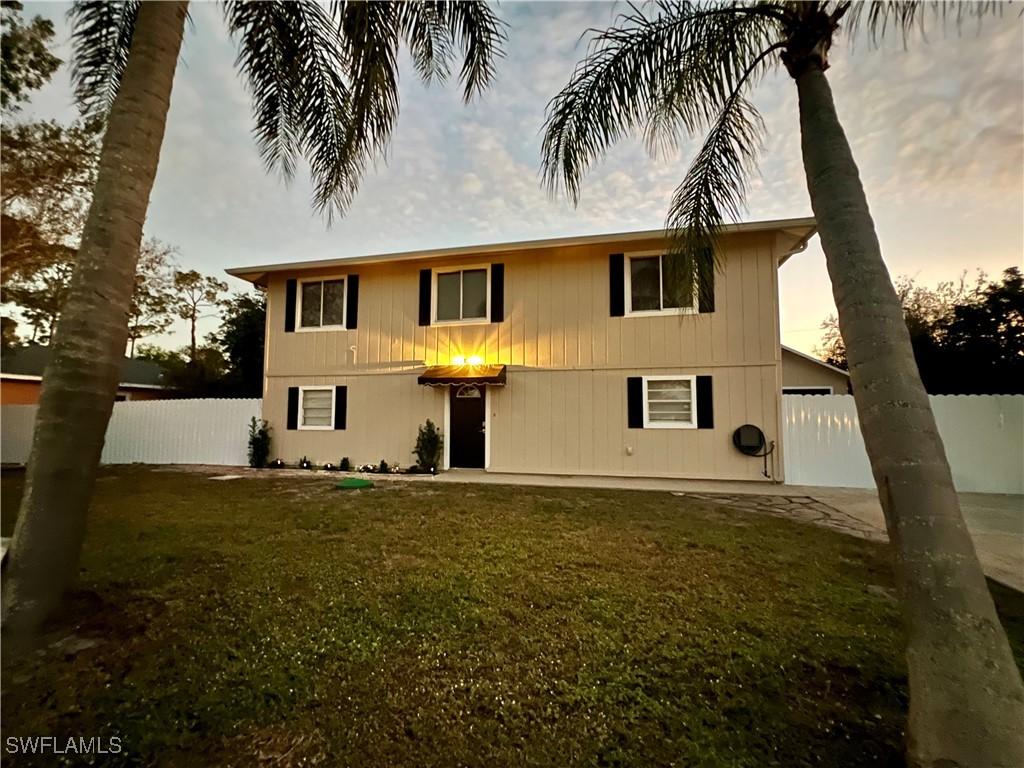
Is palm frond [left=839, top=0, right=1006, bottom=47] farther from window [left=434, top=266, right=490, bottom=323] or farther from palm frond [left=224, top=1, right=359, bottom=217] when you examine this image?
window [left=434, top=266, right=490, bottom=323]

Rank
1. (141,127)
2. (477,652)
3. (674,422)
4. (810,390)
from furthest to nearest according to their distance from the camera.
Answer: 1. (810,390)
2. (674,422)
3. (141,127)
4. (477,652)

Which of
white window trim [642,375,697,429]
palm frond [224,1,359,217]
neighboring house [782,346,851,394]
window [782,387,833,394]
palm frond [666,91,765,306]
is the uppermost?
palm frond [224,1,359,217]

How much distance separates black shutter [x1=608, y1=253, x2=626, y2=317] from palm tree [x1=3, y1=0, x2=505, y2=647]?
5.85m

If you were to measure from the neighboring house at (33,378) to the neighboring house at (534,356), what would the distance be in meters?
9.03

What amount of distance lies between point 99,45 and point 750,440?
1139 centimetres

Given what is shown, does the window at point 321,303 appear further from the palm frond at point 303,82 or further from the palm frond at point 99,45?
the palm frond at point 99,45

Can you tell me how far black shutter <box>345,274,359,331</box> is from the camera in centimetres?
1165

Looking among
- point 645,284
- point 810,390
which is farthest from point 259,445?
point 810,390

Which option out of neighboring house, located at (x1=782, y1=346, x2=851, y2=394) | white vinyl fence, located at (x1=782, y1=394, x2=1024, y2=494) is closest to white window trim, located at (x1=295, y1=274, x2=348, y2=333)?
white vinyl fence, located at (x1=782, y1=394, x2=1024, y2=494)

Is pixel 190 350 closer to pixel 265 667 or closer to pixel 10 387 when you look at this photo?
pixel 10 387

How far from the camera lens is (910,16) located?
119 inches

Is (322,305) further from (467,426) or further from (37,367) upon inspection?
(37,367)

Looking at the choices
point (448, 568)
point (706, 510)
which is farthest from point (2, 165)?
point (706, 510)

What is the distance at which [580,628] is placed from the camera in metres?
3.07
